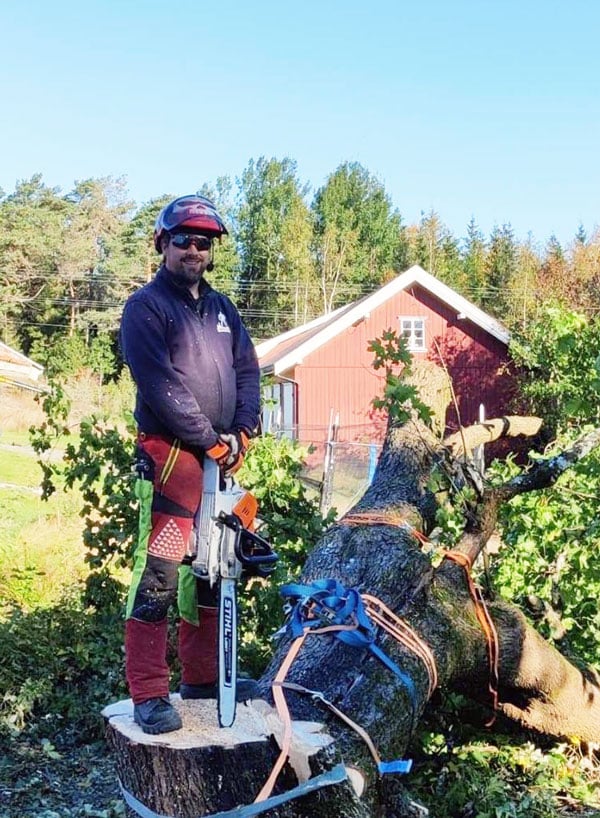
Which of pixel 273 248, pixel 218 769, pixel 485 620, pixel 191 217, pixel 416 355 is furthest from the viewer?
pixel 273 248

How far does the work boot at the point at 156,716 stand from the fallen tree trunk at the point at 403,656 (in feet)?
0.74

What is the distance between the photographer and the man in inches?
115

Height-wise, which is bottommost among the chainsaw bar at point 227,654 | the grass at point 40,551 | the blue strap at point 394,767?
the grass at point 40,551

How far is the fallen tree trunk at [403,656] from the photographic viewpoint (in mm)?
2703

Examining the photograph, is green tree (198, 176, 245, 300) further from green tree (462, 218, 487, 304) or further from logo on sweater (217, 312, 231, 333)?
logo on sweater (217, 312, 231, 333)

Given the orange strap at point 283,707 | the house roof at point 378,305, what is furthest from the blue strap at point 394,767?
the house roof at point 378,305

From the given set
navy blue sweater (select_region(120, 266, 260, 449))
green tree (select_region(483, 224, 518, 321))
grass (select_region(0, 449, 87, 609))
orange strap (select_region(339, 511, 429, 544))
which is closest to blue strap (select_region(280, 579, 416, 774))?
navy blue sweater (select_region(120, 266, 260, 449))

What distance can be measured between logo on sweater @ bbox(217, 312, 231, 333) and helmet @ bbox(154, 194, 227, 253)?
0.31 metres

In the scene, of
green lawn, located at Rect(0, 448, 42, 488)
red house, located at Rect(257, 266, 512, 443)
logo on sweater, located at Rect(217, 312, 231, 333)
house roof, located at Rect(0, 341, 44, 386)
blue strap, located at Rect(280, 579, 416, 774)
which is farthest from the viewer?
red house, located at Rect(257, 266, 512, 443)

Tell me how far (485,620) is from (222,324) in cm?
179

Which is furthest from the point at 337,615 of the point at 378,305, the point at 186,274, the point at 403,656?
the point at 378,305

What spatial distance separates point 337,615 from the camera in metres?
3.03

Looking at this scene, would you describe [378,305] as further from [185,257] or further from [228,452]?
[228,452]

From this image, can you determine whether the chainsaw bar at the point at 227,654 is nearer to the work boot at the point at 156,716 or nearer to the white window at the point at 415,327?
the work boot at the point at 156,716
